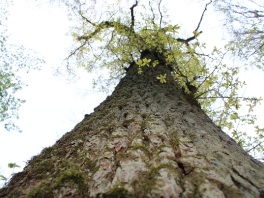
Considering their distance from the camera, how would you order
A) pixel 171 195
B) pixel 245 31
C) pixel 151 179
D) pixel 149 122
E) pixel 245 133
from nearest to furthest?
pixel 171 195 < pixel 151 179 < pixel 149 122 < pixel 245 133 < pixel 245 31

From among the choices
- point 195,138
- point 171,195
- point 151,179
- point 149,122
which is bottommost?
point 171,195

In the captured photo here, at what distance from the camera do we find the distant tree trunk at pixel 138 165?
1435mm

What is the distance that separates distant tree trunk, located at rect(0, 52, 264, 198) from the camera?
4.71 ft

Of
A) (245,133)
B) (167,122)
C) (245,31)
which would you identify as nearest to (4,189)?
(167,122)

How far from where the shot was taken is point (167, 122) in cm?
283

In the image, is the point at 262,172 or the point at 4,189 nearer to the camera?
the point at 4,189

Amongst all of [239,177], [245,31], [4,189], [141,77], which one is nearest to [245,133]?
[141,77]

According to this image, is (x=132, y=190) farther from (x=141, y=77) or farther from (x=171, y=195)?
(x=141, y=77)

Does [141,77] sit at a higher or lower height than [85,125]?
higher

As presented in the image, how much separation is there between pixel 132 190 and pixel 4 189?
1160mm

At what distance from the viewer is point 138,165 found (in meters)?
1.68

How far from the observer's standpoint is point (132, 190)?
4.44 feet

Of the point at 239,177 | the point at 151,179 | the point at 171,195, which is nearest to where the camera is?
the point at 171,195

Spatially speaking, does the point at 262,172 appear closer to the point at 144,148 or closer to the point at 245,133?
the point at 144,148
